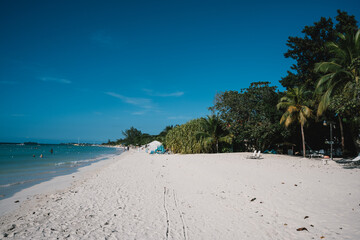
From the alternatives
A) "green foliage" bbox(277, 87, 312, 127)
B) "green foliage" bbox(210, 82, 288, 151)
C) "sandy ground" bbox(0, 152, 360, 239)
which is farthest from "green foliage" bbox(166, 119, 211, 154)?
"sandy ground" bbox(0, 152, 360, 239)

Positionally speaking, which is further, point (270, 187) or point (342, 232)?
point (270, 187)

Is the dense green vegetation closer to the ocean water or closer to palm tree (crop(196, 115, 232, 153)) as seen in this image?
palm tree (crop(196, 115, 232, 153))

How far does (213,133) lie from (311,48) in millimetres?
12404

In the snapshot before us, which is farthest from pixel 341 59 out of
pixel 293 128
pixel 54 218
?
pixel 54 218

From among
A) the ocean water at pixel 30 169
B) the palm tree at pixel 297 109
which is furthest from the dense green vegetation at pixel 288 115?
the ocean water at pixel 30 169

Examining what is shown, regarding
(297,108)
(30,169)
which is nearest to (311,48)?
(297,108)

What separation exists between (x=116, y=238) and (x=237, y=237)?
218 cm

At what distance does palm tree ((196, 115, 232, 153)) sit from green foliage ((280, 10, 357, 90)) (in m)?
7.76

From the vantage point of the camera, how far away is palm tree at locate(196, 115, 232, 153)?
20844 mm

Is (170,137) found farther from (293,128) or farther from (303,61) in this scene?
(303,61)

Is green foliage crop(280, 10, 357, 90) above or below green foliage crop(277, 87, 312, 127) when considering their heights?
above

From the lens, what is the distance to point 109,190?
283 inches

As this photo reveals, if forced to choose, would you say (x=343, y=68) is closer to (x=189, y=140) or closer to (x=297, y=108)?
(x=297, y=108)

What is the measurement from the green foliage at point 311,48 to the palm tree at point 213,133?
776cm
